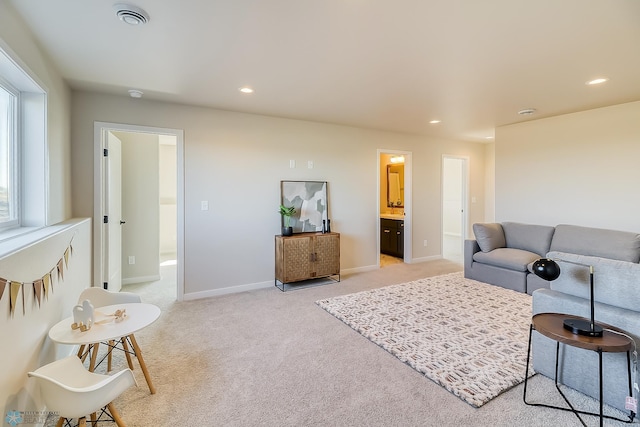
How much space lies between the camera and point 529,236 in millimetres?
4520

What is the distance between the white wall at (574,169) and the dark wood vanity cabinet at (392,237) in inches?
68.1

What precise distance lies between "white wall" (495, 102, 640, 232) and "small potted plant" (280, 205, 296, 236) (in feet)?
12.0

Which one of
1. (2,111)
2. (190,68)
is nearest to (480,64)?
(190,68)

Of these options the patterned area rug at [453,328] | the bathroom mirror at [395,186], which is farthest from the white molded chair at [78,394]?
the bathroom mirror at [395,186]

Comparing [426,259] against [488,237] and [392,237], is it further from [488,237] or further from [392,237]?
[488,237]

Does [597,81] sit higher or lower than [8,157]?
higher

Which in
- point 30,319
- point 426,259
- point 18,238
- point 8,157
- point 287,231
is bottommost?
point 426,259

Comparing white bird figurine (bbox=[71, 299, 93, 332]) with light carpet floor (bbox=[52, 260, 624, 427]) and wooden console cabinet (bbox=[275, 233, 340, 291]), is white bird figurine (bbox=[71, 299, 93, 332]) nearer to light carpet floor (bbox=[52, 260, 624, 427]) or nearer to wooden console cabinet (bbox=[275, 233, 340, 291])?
light carpet floor (bbox=[52, 260, 624, 427])

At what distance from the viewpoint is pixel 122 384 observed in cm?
146

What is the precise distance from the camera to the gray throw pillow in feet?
15.0

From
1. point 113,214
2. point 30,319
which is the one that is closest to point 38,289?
point 30,319

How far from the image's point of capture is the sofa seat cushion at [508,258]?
407 cm

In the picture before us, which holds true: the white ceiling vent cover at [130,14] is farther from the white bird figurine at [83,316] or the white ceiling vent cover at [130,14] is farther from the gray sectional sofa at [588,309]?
the gray sectional sofa at [588,309]

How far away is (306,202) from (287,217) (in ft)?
1.31
